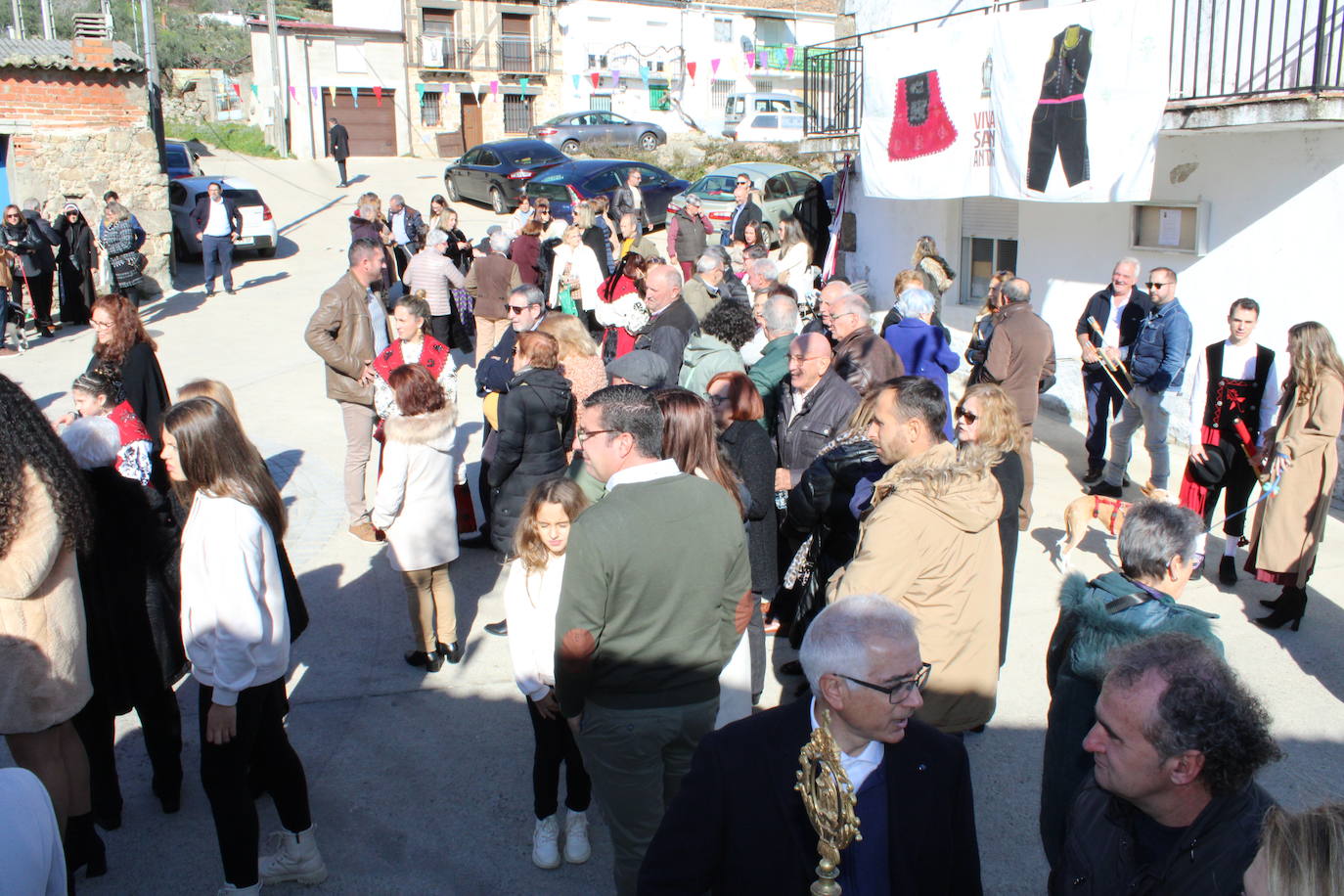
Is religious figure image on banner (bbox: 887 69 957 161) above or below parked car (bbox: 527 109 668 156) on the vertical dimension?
below

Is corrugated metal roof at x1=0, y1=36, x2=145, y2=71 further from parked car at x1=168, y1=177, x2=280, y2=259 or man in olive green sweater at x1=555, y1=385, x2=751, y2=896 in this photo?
man in olive green sweater at x1=555, y1=385, x2=751, y2=896

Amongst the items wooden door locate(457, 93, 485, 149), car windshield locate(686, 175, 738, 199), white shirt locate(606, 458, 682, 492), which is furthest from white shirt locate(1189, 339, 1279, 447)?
wooden door locate(457, 93, 485, 149)

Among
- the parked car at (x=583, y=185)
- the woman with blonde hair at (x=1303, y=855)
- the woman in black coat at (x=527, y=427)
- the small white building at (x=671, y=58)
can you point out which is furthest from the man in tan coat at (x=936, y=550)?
the small white building at (x=671, y=58)

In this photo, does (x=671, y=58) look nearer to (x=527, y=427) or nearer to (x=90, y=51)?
(x=90, y=51)

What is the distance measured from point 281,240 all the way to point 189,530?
729 inches

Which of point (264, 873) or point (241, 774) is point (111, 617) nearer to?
point (241, 774)

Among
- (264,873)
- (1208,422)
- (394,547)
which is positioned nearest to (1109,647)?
(264,873)

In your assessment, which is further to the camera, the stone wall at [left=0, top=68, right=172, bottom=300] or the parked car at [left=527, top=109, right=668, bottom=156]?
the parked car at [left=527, top=109, right=668, bottom=156]

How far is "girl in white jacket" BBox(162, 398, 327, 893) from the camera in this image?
127 inches

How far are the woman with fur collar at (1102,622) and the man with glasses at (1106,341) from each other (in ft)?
17.4

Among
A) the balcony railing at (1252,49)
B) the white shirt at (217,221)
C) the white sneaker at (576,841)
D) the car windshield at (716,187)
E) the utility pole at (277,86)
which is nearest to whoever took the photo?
the white sneaker at (576,841)

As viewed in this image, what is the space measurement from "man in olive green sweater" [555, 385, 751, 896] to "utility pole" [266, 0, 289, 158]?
35801 mm

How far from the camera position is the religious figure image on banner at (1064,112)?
8945mm

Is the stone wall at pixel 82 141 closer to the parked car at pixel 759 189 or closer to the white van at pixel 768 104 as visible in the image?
the parked car at pixel 759 189
